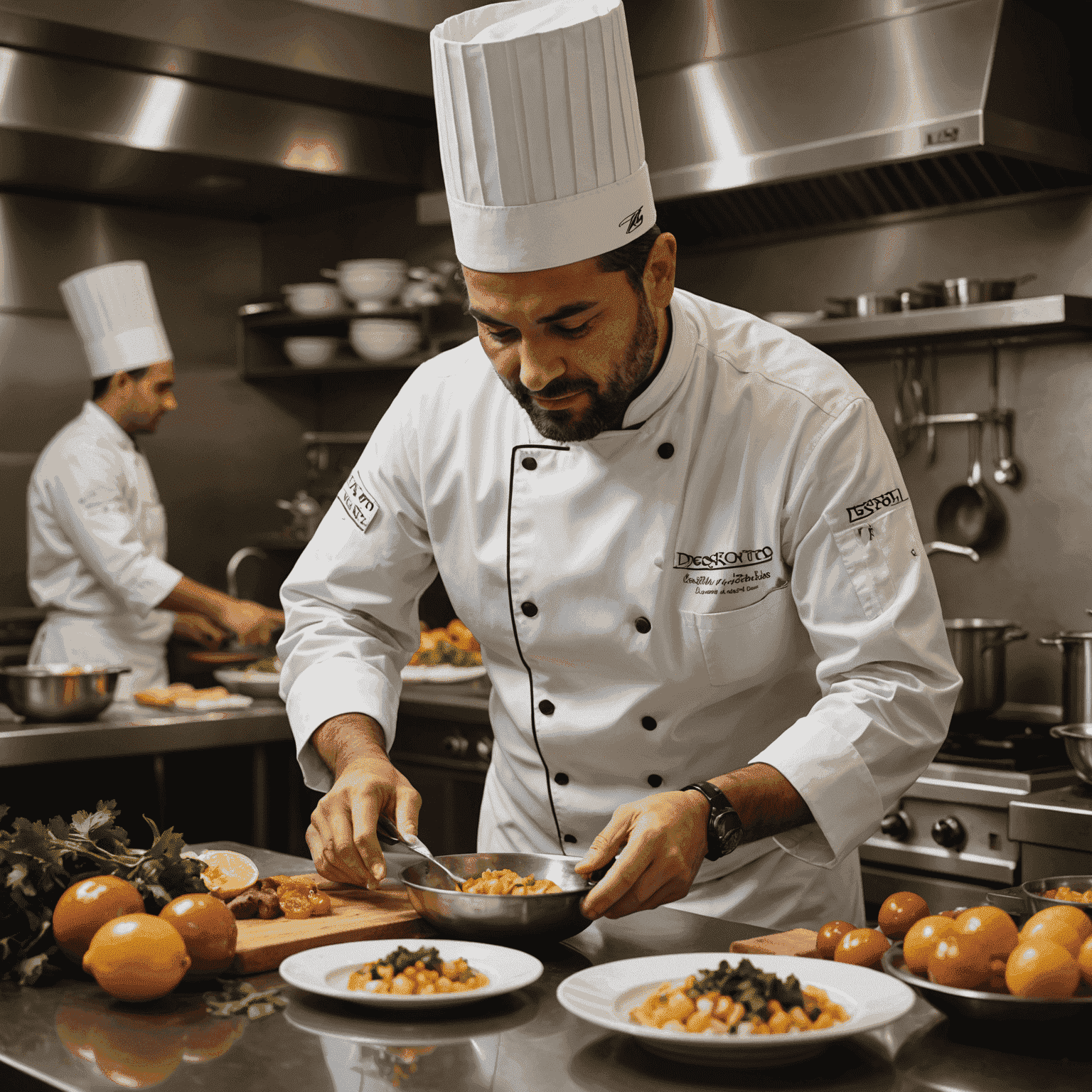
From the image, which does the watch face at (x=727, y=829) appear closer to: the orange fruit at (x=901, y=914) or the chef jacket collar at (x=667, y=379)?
the orange fruit at (x=901, y=914)

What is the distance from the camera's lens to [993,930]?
1093mm

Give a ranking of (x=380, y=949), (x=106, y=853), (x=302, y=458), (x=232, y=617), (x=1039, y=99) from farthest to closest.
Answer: (x=302, y=458) < (x=232, y=617) < (x=1039, y=99) < (x=106, y=853) < (x=380, y=949)

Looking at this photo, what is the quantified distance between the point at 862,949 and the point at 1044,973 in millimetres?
198

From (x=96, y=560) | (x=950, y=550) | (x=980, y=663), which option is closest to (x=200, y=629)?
(x=96, y=560)

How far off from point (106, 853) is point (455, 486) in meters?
0.68

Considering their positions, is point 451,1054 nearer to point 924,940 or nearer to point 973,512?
point 924,940

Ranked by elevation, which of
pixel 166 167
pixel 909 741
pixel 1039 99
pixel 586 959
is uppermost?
pixel 166 167

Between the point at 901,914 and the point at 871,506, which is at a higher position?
the point at 871,506

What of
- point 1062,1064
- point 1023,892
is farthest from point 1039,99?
point 1062,1064

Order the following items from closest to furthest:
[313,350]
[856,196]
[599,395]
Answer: [599,395]
[856,196]
[313,350]

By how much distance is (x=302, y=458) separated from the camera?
5641 mm

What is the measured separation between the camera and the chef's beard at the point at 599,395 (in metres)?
1.55

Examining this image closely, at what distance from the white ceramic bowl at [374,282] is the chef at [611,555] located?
2.82 m

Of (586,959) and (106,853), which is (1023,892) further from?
(106,853)
